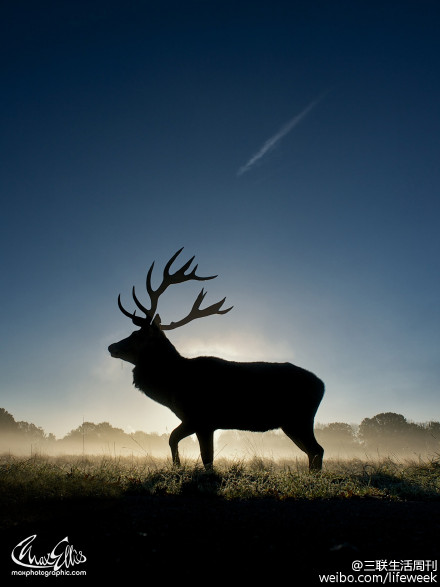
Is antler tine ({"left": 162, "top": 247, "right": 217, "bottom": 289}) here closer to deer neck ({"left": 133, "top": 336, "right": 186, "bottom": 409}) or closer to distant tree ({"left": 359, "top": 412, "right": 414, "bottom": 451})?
deer neck ({"left": 133, "top": 336, "right": 186, "bottom": 409})

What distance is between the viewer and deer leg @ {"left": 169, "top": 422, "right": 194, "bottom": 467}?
709cm

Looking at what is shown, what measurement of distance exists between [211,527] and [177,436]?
189 inches

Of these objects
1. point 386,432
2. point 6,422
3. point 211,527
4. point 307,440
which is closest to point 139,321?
point 307,440

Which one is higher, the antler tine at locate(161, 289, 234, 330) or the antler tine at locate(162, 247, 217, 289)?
the antler tine at locate(162, 247, 217, 289)

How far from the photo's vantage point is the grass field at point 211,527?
1995mm

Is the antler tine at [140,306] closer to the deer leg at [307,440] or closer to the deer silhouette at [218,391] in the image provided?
the deer silhouette at [218,391]

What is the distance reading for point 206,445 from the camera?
23.6 ft

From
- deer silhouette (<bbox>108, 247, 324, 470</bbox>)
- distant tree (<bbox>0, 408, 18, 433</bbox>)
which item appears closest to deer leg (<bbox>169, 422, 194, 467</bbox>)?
deer silhouette (<bbox>108, 247, 324, 470</bbox>)

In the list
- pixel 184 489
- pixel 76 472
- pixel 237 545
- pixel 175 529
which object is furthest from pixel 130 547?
pixel 76 472

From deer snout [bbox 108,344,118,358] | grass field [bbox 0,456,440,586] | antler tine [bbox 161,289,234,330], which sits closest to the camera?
grass field [bbox 0,456,440,586]

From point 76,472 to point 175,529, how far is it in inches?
124

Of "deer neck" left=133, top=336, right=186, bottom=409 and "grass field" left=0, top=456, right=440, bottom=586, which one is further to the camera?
"deer neck" left=133, top=336, right=186, bottom=409

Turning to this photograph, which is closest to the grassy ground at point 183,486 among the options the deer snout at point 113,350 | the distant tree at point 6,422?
the deer snout at point 113,350

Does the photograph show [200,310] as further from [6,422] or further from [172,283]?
[6,422]
